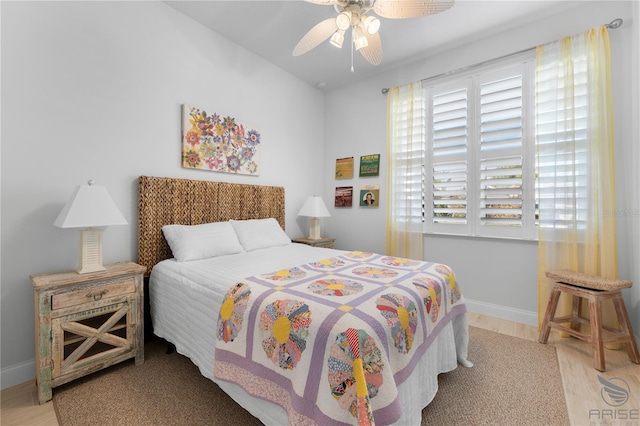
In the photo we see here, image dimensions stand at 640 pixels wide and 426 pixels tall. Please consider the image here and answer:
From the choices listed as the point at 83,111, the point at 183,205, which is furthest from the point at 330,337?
the point at 83,111

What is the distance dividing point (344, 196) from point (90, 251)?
2.84 meters

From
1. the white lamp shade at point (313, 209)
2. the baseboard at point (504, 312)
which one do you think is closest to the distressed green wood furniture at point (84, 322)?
the white lamp shade at point (313, 209)

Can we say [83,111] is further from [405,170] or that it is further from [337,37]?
[405,170]

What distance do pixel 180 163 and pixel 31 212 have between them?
3.44ft

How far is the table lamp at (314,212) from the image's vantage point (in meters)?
3.40

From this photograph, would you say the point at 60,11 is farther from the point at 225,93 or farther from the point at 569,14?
the point at 569,14

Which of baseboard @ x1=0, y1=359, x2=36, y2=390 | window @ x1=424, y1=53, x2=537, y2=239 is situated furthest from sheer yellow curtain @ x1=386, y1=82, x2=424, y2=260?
baseboard @ x1=0, y1=359, x2=36, y2=390

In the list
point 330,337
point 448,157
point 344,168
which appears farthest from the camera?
point 344,168

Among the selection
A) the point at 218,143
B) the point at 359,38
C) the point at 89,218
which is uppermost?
the point at 359,38

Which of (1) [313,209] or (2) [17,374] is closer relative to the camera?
(2) [17,374]

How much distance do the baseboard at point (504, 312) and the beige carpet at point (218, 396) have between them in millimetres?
585

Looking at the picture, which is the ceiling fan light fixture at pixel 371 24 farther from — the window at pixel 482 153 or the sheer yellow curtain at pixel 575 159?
the sheer yellow curtain at pixel 575 159

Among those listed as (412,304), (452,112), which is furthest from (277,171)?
(412,304)

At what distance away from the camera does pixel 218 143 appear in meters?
2.72
